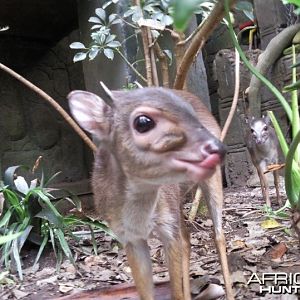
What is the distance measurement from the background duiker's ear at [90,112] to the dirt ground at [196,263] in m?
0.97

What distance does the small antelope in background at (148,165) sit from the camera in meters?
1.52

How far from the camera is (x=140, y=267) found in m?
2.16

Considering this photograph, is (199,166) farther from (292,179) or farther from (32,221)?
(32,221)

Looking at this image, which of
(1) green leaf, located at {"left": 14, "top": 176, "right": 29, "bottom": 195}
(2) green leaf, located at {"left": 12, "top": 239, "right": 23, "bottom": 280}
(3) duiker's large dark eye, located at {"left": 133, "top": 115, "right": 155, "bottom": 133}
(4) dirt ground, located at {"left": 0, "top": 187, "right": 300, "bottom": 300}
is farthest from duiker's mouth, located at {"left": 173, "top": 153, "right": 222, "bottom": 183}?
(1) green leaf, located at {"left": 14, "top": 176, "right": 29, "bottom": 195}

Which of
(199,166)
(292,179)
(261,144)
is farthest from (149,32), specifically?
(261,144)

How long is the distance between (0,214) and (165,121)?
7.03 ft

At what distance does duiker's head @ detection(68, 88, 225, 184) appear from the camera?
→ 1.48 m

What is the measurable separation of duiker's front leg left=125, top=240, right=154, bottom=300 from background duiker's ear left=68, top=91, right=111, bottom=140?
0.53 meters

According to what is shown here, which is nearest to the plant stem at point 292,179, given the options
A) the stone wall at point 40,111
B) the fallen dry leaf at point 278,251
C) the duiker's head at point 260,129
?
the fallen dry leaf at point 278,251

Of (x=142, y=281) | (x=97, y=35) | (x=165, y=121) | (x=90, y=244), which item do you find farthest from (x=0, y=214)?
(x=165, y=121)

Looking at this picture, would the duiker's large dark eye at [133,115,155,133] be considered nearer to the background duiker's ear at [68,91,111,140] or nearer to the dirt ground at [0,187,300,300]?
the background duiker's ear at [68,91,111,140]

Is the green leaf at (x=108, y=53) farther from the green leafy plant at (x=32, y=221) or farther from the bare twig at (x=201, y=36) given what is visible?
the green leafy plant at (x=32, y=221)

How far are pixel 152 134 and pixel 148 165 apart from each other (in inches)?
4.1

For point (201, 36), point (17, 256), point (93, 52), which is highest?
point (93, 52)
